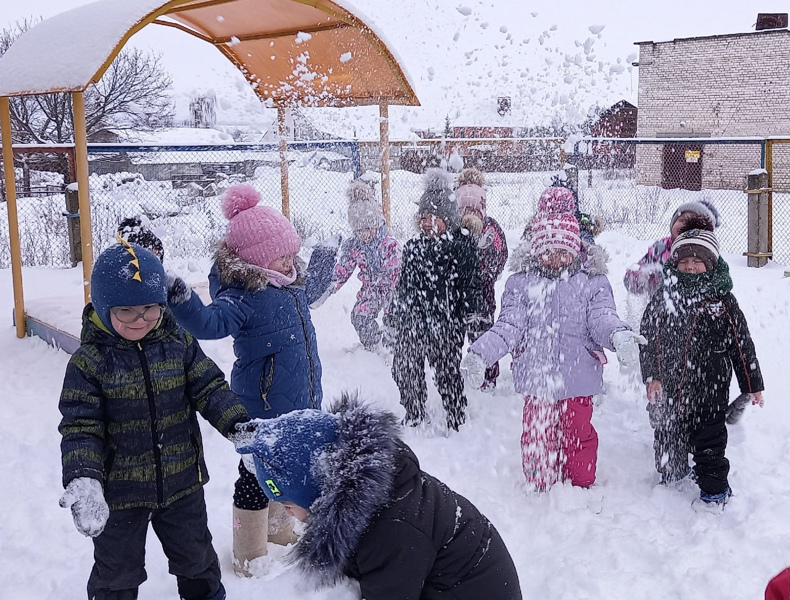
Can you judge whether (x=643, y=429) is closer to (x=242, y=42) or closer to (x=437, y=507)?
(x=437, y=507)

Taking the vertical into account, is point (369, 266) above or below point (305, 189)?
below

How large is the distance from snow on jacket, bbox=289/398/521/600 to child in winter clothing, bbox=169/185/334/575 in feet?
4.12

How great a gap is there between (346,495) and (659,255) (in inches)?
122

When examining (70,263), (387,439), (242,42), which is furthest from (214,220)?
(387,439)

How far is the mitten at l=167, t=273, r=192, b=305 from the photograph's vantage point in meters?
2.82

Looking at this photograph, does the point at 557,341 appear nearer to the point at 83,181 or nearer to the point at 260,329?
the point at 260,329

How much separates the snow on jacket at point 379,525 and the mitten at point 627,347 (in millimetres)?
1684

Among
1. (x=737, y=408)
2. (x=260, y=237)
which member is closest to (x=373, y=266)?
(x=260, y=237)

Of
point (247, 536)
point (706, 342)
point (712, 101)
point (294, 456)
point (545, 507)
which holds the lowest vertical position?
point (545, 507)

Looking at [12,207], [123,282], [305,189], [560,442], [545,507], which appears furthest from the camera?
[305,189]

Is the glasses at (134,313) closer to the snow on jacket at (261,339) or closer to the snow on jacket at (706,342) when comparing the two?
the snow on jacket at (261,339)

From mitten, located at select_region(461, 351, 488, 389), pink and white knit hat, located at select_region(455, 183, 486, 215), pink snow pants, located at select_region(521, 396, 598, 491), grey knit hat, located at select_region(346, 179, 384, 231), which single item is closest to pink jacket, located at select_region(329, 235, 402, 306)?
grey knit hat, located at select_region(346, 179, 384, 231)

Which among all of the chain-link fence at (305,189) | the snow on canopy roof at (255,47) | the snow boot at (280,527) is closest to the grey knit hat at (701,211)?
the snow boot at (280,527)

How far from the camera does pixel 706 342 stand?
3.62 meters
